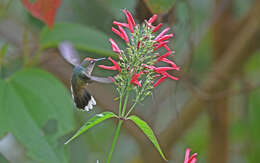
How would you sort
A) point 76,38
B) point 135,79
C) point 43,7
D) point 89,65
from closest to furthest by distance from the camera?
point 135,79 → point 89,65 → point 43,7 → point 76,38

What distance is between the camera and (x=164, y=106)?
243cm

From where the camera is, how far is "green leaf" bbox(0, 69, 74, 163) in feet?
3.40

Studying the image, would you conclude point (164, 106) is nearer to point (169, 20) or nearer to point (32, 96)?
point (169, 20)

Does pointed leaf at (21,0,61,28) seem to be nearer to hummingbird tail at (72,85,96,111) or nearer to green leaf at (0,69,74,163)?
green leaf at (0,69,74,163)

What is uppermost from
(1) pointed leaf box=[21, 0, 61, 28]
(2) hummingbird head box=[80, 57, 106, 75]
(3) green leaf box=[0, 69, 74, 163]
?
(1) pointed leaf box=[21, 0, 61, 28]

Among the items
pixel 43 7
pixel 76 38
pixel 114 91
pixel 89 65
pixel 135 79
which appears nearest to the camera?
pixel 135 79

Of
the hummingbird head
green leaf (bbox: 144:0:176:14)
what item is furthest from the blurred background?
the hummingbird head

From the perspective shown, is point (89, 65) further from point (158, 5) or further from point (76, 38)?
point (76, 38)

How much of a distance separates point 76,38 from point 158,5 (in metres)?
0.39

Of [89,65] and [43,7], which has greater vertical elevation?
[43,7]

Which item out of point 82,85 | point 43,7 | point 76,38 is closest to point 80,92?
point 82,85

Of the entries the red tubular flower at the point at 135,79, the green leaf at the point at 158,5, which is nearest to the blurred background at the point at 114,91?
the green leaf at the point at 158,5

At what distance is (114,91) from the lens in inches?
38.4

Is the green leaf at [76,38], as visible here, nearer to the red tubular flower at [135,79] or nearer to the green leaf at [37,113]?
the green leaf at [37,113]
